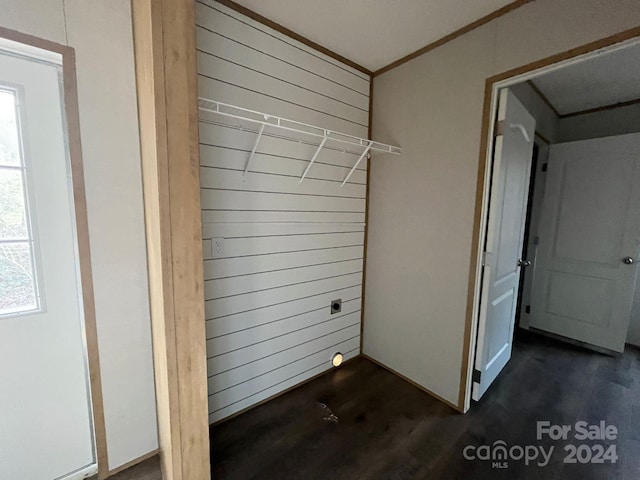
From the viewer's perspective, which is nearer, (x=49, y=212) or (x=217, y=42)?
(x=49, y=212)

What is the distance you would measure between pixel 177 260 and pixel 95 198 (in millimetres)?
604

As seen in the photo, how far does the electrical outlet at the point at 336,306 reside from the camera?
2.23m

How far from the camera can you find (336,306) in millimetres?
2252

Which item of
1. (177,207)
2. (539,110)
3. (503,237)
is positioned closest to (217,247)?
(177,207)

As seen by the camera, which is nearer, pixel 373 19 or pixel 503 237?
pixel 373 19

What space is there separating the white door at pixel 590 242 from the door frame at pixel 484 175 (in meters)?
1.86

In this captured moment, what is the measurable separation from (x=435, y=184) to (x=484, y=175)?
1.03 ft

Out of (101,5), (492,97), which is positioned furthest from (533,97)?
(101,5)

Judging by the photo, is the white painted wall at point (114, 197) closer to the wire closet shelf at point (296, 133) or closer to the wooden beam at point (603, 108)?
the wire closet shelf at point (296, 133)

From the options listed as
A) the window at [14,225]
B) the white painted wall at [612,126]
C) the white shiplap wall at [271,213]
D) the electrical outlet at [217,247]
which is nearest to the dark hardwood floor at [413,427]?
the white shiplap wall at [271,213]

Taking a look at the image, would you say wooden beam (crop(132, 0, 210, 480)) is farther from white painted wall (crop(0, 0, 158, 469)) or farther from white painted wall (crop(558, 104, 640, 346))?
white painted wall (crop(558, 104, 640, 346))

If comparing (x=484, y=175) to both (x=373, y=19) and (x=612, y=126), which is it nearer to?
(x=373, y=19)

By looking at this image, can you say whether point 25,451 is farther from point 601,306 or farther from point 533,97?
point 601,306

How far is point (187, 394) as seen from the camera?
1.06 metres
